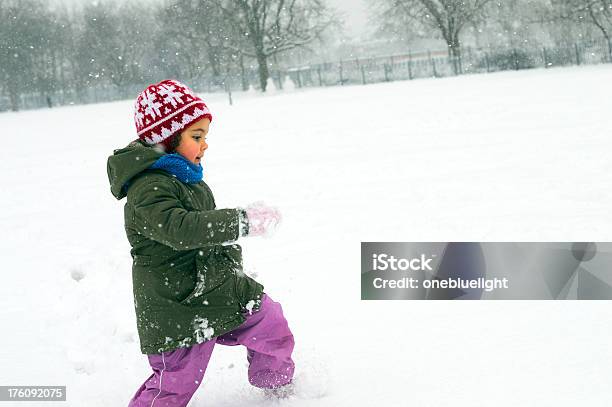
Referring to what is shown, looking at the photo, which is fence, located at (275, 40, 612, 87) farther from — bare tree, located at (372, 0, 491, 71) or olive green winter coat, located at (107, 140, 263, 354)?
olive green winter coat, located at (107, 140, 263, 354)

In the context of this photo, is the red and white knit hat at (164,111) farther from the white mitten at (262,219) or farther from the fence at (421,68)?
the fence at (421,68)

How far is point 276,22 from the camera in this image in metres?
38.8

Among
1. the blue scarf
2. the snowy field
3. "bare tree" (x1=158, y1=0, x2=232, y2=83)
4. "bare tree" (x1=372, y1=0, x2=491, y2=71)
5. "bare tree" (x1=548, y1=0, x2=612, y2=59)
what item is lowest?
the snowy field

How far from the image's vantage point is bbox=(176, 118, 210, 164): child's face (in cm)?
245

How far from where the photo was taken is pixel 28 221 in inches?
281

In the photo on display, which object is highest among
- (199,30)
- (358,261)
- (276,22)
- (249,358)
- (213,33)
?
(199,30)

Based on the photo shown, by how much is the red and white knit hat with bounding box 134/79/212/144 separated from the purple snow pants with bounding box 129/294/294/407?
804 millimetres

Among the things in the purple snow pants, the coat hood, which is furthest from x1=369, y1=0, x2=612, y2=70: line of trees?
the coat hood

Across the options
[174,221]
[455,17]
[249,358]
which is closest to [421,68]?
[455,17]

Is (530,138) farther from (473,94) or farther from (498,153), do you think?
(473,94)

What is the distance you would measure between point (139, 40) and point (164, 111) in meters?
69.3

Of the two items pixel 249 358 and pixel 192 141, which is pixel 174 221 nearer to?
pixel 192 141

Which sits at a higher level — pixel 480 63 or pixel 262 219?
pixel 480 63

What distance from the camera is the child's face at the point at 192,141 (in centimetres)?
245
